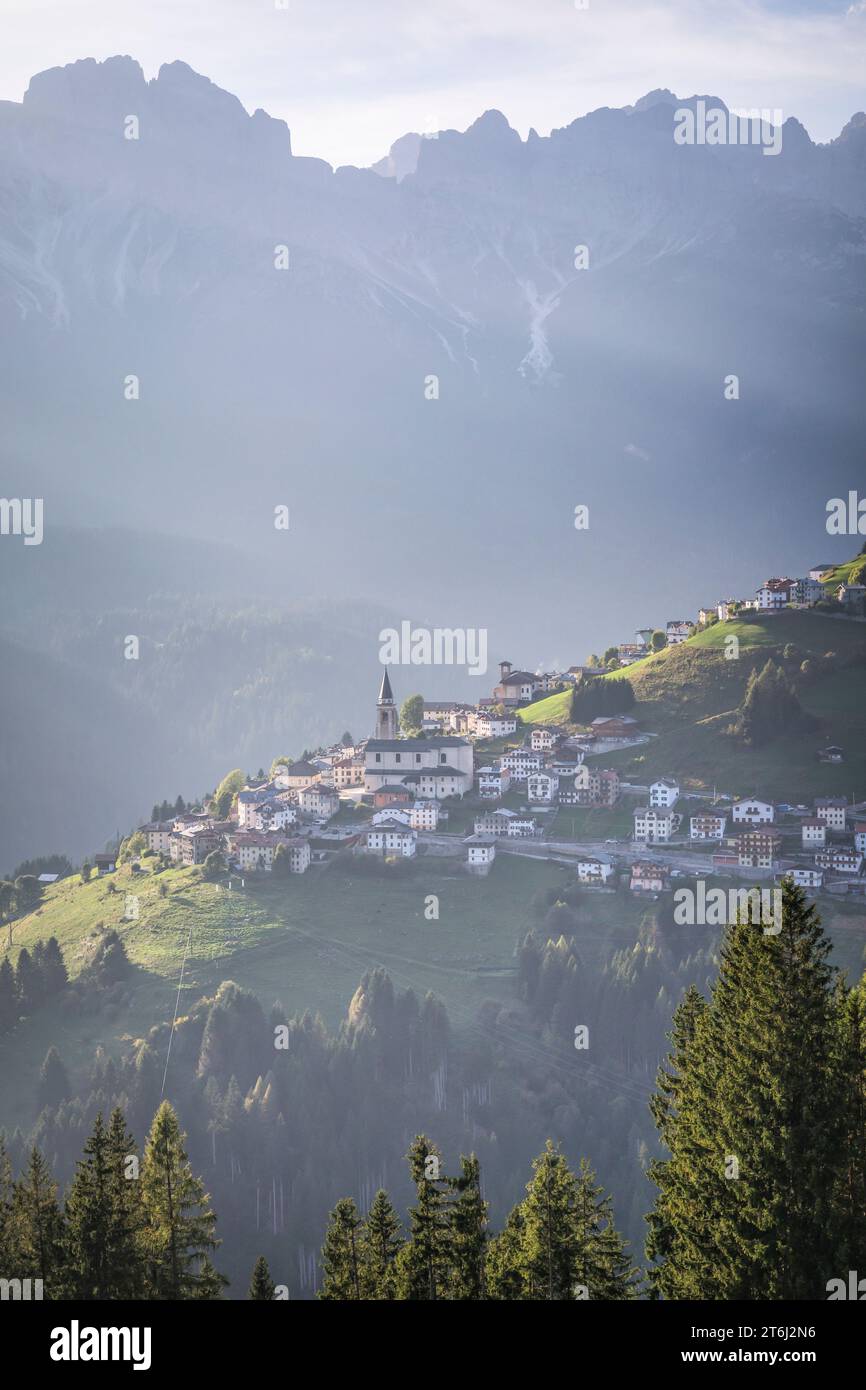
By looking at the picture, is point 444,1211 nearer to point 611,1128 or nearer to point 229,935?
point 611,1128

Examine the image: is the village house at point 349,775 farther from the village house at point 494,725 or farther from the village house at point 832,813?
the village house at point 832,813

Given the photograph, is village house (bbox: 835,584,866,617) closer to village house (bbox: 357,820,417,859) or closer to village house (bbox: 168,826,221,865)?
village house (bbox: 357,820,417,859)

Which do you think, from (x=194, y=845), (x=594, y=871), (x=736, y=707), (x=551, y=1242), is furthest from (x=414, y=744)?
(x=551, y=1242)

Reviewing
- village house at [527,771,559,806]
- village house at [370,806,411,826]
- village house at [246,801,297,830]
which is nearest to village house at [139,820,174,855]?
village house at [246,801,297,830]

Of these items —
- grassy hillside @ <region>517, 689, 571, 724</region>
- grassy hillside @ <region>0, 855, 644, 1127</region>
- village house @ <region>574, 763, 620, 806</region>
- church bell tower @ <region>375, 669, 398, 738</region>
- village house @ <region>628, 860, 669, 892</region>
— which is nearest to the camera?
grassy hillside @ <region>0, 855, 644, 1127</region>

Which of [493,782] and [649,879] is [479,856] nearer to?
[493,782]

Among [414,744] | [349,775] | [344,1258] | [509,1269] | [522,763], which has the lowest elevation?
[509,1269]
